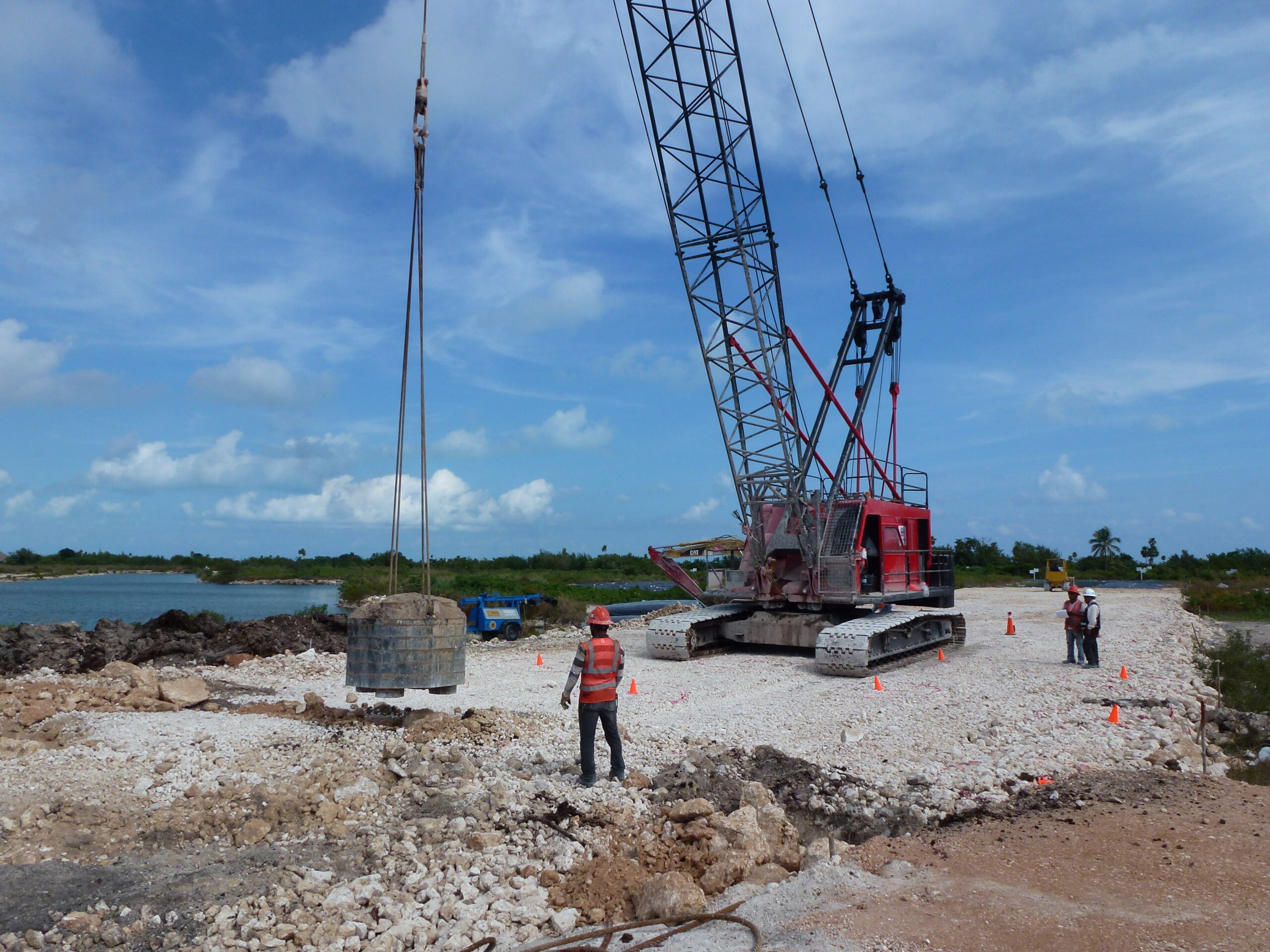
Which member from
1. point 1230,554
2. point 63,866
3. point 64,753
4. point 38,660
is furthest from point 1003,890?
point 1230,554

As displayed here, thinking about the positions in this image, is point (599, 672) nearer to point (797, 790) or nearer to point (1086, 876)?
point (797, 790)

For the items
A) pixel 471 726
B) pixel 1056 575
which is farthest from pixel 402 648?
pixel 1056 575

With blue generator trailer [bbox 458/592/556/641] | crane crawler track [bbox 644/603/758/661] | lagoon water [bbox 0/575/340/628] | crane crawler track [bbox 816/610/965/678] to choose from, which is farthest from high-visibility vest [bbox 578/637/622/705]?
lagoon water [bbox 0/575/340/628]

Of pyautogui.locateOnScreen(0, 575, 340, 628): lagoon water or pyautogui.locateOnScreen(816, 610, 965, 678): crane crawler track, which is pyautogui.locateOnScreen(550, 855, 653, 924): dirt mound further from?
pyautogui.locateOnScreen(0, 575, 340, 628): lagoon water

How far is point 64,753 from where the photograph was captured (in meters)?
7.50

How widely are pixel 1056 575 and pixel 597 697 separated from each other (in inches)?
1414

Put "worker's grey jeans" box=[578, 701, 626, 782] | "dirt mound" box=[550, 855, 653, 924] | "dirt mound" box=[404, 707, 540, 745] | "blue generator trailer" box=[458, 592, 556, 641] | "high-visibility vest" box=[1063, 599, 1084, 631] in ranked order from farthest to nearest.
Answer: "blue generator trailer" box=[458, 592, 556, 641] < "high-visibility vest" box=[1063, 599, 1084, 631] < "dirt mound" box=[404, 707, 540, 745] < "worker's grey jeans" box=[578, 701, 626, 782] < "dirt mound" box=[550, 855, 653, 924]

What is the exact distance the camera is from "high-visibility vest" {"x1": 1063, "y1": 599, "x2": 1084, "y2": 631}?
43.2 ft

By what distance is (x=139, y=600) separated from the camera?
155 feet

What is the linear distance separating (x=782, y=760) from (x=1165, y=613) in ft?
69.4

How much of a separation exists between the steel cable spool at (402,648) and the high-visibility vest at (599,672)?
1.05m

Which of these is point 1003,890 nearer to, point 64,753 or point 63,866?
point 63,866

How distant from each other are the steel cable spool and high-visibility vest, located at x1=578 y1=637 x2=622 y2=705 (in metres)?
1.05

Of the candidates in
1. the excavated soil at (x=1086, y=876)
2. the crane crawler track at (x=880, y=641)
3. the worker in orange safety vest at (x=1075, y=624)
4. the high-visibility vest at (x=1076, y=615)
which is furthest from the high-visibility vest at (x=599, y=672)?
the high-visibility vest at (x=1076, y=615)
